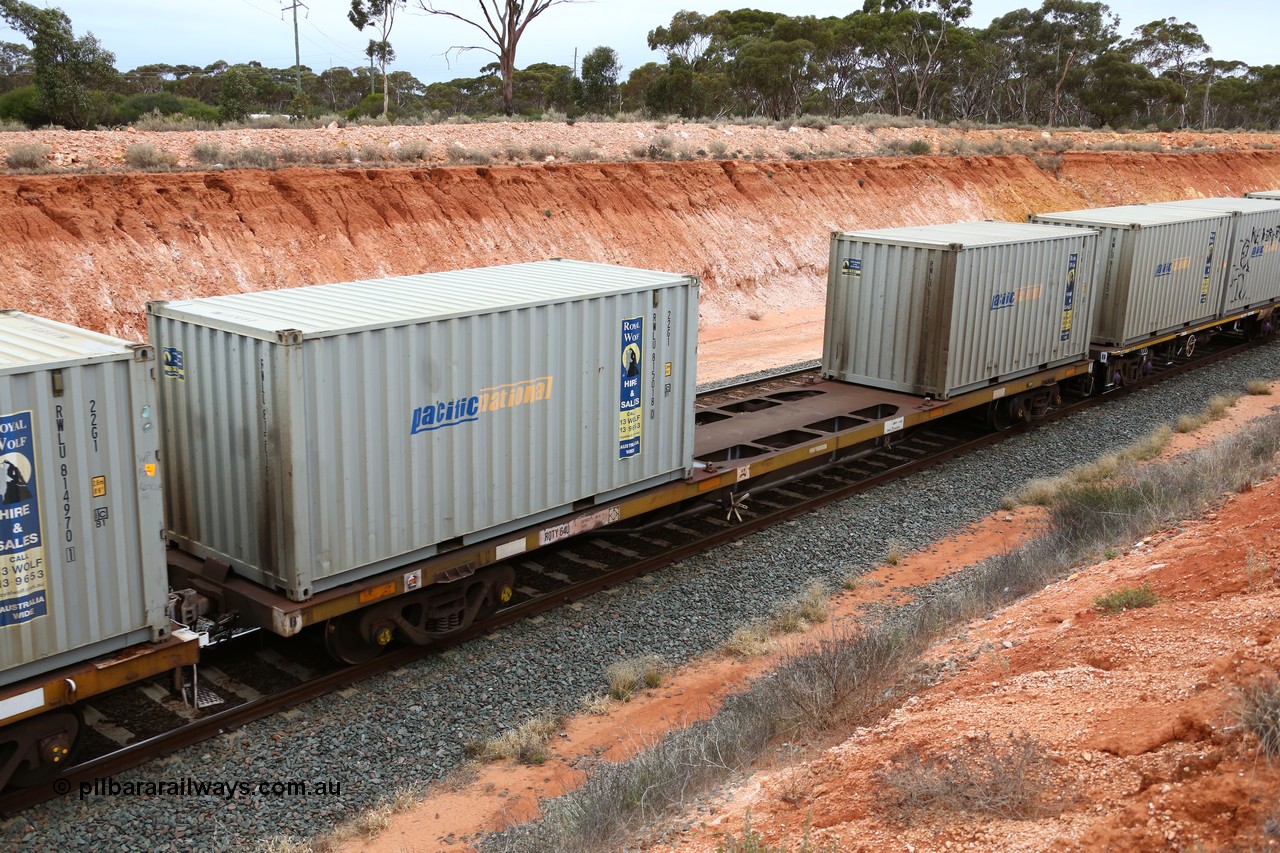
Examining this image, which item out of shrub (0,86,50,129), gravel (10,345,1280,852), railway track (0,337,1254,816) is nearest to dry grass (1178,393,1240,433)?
railway track (0,337,1254,816)

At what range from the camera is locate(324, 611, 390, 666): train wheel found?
9430 mm

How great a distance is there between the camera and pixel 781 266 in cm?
3309

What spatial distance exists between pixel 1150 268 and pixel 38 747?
62.9ft

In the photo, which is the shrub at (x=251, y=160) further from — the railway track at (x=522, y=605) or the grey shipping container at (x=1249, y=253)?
the grey shipping container at (x=1249, y=253)

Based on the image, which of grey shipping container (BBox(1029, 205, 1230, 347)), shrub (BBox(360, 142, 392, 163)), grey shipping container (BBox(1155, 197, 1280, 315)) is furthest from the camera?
shrub (BBox(360, 142, 392, 163))

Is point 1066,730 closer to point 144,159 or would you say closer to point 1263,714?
point 1263,714

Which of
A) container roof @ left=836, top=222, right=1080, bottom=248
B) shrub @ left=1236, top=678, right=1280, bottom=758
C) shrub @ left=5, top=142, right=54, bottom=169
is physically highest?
shrub @ left=5, top=142, right=54, bottom=169

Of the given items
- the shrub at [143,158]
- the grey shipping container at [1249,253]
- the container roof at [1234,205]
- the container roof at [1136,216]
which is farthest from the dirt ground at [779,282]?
the container roof at [1234,205]

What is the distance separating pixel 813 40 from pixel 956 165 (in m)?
27.2

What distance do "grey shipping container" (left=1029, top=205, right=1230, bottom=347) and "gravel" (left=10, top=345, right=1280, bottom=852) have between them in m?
6.08

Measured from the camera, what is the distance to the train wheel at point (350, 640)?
9430mm

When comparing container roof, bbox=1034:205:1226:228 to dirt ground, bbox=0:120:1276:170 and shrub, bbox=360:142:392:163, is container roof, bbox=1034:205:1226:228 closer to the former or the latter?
dirt ground, bbox=0:120:1276:170

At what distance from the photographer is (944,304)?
15.5 metres

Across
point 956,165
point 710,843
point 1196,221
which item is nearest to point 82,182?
point 710,843
